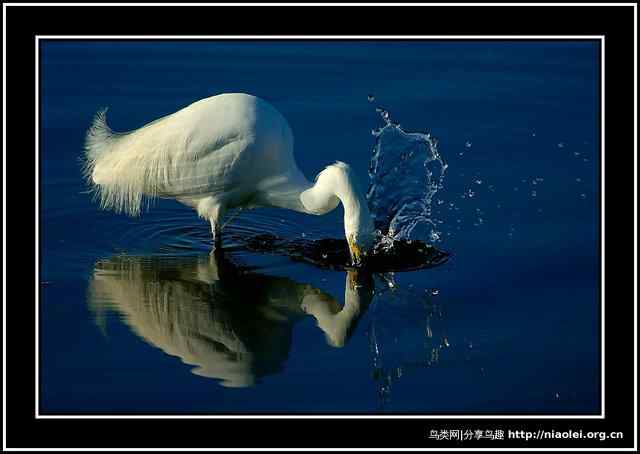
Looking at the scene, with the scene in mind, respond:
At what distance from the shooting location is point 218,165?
23.4ft

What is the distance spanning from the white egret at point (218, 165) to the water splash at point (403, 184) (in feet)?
1.58

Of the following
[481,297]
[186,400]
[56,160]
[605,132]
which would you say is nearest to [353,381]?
[186,400]

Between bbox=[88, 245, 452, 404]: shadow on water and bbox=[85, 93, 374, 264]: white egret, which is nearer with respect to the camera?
bbox=[88, 245, 452, 404]: shadow on water

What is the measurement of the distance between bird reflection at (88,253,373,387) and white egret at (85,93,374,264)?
52cm

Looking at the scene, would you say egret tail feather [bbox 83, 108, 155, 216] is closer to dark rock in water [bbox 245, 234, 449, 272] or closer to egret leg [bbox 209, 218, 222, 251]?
egret leg [bbox 209, 218, 222, 251]

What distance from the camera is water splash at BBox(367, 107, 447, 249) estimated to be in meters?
7.29

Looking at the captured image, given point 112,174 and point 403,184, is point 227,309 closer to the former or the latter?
point 112,174

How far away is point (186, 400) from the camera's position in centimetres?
499

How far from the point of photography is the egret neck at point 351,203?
6473 mm

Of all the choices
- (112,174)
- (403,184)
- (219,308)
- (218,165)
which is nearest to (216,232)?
(218,165)

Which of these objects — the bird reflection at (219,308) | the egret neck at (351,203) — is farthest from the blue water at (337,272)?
the egret neck at (351,203)

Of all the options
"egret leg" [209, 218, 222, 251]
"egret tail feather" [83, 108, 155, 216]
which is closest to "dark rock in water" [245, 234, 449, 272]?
"egret leg" [209, 218, 222, 251]

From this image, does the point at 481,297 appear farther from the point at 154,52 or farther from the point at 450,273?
the point at 154,52

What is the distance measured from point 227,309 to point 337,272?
0.98 metres
